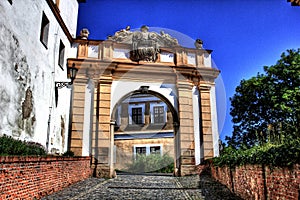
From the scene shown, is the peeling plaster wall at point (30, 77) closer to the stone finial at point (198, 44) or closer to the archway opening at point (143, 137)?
the stone finial at point (198, 44)

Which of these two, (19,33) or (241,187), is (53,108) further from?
(241,187)

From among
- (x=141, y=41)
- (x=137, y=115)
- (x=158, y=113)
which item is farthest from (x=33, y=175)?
(x=158, y=113)

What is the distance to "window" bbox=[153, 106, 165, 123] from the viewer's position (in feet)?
78.4

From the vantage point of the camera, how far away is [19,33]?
7562 mm

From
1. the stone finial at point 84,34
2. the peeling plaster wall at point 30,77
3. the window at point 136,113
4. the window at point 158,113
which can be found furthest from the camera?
the window at point 136,113

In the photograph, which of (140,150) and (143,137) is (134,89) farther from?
(140,150)

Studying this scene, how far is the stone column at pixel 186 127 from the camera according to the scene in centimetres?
1272

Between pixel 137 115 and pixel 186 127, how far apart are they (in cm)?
1149

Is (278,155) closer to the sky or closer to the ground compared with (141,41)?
closer to the ground

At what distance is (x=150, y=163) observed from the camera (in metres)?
20.8

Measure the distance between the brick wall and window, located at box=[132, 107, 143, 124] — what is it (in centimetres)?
1639

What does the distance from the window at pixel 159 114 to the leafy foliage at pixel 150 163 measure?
3.56 meters

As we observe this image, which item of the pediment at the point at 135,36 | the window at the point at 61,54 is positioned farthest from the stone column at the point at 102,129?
the pediment at the point at 135,36

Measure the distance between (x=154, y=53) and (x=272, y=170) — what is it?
9.95 metres
